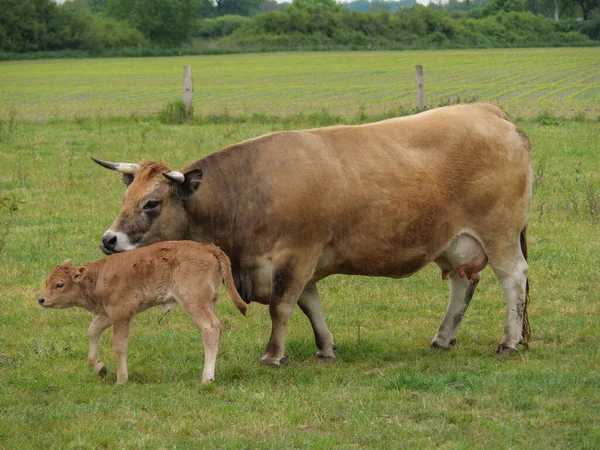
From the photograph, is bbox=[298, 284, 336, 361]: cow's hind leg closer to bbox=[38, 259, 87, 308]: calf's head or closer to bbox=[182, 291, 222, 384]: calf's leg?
bbox=[182, 291, 222, 384]: calf's leg

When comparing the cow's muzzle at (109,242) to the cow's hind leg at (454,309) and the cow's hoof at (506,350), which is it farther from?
the cow's hoof at (506,350)

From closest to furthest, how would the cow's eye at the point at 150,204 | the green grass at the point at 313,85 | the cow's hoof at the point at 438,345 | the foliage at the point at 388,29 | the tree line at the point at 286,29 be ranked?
1. the cow's eye at the point at 150,204
2. the cow's hoof at the point at 438,345
3. the green grass at the point at 313,85
4. the tree line at the point at 286,29
5. the foliage at the point at 388,29

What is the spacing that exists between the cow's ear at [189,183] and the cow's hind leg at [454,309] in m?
2.57

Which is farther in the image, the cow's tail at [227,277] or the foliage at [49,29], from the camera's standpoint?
the foliage at [49,29]

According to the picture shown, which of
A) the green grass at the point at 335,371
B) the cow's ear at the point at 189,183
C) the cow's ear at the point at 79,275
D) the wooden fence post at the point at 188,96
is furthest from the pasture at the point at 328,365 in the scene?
the wooden fence post at the point at 188,96

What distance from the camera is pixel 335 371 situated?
8.32m

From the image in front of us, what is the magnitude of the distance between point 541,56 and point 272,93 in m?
28.2

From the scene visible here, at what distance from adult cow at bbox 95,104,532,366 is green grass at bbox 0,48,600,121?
712 inches

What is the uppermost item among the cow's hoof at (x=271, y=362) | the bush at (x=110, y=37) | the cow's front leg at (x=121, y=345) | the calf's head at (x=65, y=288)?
the calf's head at (x=65, y=288)

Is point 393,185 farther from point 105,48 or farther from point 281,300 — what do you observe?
point 105,48

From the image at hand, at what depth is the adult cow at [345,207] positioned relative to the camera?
8.49 metres

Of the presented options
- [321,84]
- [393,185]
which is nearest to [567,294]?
[393,185]

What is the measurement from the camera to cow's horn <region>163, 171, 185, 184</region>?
27.7 ft

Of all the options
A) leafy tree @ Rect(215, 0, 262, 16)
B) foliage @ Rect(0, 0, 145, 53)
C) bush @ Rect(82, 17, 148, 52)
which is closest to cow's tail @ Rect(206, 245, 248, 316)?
foliage @ Rect(0, 0, 145, 53)
